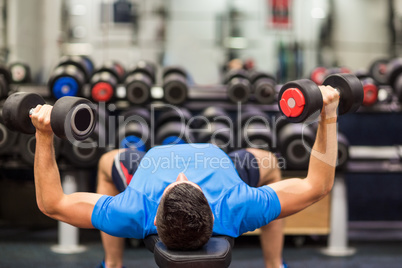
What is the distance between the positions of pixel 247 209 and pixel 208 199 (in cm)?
12

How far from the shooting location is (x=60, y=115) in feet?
4.29

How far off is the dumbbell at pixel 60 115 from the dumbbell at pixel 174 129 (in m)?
1.03

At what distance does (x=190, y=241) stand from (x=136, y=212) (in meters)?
0.20

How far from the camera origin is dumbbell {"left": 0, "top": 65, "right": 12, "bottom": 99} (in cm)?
272

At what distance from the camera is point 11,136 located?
2.60m

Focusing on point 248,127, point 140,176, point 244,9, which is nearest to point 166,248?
point 140,176

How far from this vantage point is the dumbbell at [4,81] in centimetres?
272

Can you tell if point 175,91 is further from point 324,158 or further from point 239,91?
point 324,158

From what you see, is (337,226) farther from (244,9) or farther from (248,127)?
(244,9)

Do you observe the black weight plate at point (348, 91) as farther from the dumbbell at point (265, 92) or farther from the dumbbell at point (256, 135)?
the dumbbell at point (265, 92)

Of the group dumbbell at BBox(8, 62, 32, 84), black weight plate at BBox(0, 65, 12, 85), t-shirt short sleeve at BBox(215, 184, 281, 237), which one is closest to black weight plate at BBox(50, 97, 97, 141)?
t-shirt short sleeve at BBox(215, 184, 281, 237)

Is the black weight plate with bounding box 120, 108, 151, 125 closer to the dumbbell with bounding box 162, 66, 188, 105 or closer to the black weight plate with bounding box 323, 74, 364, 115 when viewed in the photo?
the dumbbell with bounding box 162, 66, 188, 105

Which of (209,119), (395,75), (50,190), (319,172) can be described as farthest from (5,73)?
(395,75)

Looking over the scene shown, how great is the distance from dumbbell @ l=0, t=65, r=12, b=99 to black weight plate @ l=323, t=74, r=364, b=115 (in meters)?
2.00
